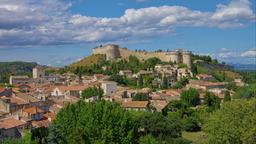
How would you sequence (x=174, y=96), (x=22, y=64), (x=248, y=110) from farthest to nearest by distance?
(x=22, y=64) → (x=174, y=96) → (x=248, y=110)

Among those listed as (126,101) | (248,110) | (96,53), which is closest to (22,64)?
(96,53)

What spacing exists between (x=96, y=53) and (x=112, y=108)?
3442 inches

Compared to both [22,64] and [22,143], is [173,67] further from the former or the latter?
[22,64]

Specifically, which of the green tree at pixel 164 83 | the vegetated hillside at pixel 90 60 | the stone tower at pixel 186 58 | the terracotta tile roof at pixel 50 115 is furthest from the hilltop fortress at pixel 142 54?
the terracotta tile roof at pixel 50 115

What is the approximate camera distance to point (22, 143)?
1208 inches

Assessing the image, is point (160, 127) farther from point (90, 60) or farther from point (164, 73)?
point (90, 60)

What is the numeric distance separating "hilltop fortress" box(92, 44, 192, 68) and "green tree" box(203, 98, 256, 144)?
76.1 meters

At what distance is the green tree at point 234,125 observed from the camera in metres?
26.6

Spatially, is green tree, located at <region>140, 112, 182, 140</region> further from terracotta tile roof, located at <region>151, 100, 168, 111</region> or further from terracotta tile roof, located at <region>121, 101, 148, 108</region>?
terracotta tile roof, located at <region>151, 100, 168, 111</region>

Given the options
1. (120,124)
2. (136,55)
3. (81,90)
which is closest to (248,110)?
(120,124)

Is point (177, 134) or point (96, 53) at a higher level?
point (96, 53)

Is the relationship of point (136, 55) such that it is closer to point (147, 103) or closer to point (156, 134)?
point (147, 103)

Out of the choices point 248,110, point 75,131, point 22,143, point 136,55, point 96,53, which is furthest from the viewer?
point 96,53

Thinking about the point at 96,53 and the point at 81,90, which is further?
the point at 96,53
